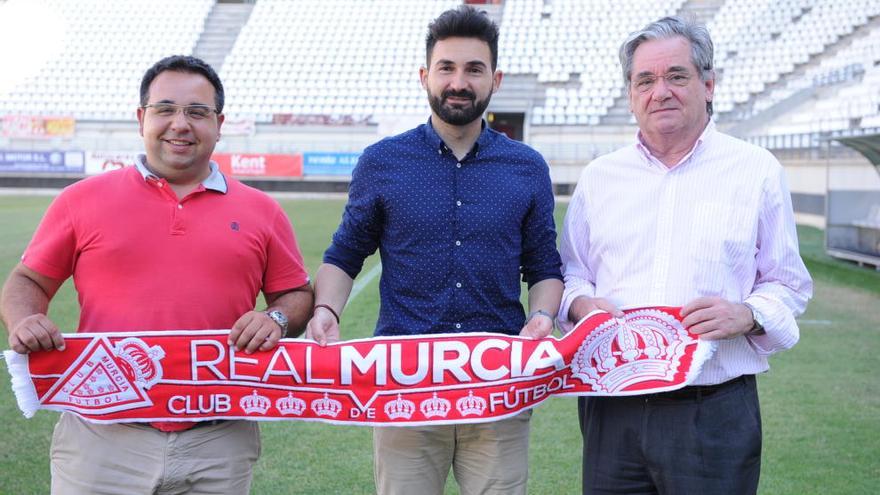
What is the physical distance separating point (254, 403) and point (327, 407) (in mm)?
220

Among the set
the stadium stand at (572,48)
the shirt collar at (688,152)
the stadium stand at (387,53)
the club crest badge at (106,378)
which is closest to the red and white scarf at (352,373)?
the club crest badge at (106,378)

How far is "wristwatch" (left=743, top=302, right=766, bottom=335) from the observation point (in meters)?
2.50

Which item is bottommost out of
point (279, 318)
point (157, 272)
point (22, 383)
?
point (22, 383)

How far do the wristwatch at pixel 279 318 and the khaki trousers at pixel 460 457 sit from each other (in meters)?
0.43

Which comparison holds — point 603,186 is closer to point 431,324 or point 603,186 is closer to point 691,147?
point 691,147

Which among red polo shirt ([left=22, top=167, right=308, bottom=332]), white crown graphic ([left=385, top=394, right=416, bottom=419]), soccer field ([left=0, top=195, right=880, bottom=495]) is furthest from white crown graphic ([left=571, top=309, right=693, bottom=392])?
soccer field ([left=0, top=195, right=880, bottom=495])

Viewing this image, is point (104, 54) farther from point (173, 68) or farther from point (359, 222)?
point (359, 222)

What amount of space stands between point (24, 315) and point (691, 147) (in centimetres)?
194

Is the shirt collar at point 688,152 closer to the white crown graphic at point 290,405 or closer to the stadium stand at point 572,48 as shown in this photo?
the white crown graphic at point 290,405

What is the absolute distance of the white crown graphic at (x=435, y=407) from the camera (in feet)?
9.06

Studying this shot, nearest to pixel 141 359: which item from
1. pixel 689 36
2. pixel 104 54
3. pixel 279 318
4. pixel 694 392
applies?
pixel 279 318

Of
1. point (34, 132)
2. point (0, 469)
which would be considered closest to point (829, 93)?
point (0, 469)

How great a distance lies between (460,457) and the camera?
284 centimetres

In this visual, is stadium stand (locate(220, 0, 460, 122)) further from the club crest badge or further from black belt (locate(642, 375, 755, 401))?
black belt (locate(642, 375, 755, 401))
